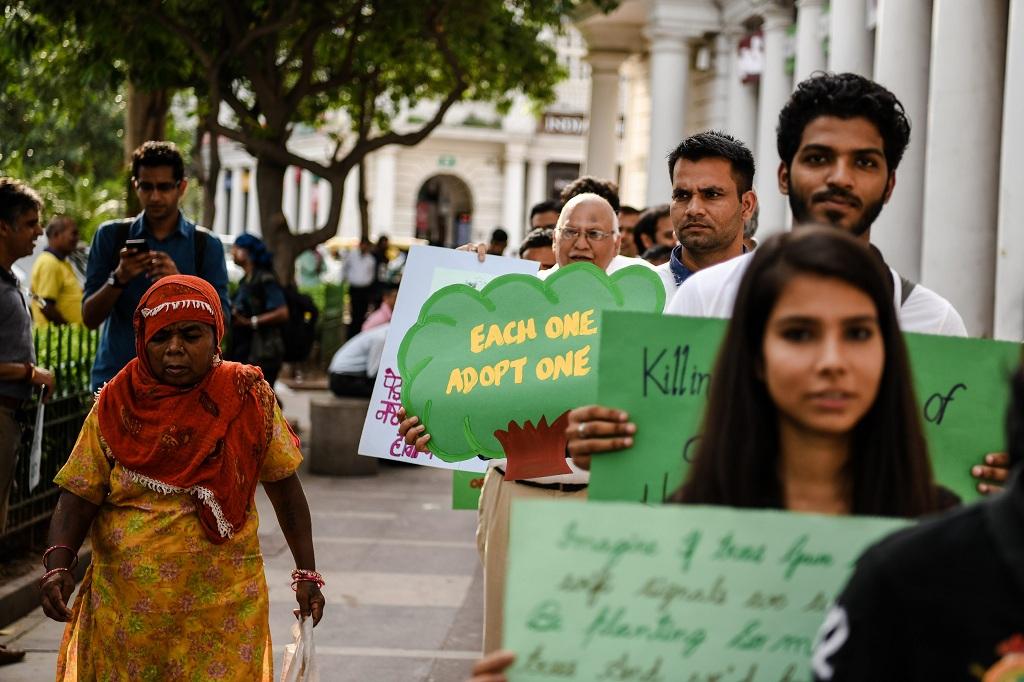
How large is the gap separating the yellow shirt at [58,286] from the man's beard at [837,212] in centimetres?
892

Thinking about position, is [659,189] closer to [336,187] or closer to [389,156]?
[336,187]

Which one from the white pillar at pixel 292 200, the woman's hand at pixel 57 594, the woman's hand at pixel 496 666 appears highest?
the white pillar at pixel 292 200

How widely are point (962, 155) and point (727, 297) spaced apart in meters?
10.2

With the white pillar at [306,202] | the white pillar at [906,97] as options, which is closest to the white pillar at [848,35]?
the white pillar at [906,97]

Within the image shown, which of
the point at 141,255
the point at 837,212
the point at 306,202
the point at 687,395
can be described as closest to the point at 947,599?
the point at 687,395

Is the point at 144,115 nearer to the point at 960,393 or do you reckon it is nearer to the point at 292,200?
the point at 960,393

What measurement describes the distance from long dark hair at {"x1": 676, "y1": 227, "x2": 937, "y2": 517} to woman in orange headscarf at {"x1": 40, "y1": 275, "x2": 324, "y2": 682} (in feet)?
7.22

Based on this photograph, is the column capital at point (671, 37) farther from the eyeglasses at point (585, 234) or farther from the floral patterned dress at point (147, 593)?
the floral patterned dress at point (147, 593)

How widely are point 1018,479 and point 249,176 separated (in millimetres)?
71760

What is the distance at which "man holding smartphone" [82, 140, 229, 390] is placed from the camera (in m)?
6.20

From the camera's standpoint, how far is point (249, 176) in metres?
71.9

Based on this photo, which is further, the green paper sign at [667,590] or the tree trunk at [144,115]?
the tree trunk at [144,115]

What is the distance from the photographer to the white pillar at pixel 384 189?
63.2 m

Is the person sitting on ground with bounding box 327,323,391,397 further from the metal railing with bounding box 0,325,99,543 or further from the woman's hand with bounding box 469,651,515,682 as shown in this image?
the woman's hand with bounding box 469,651,515,682
